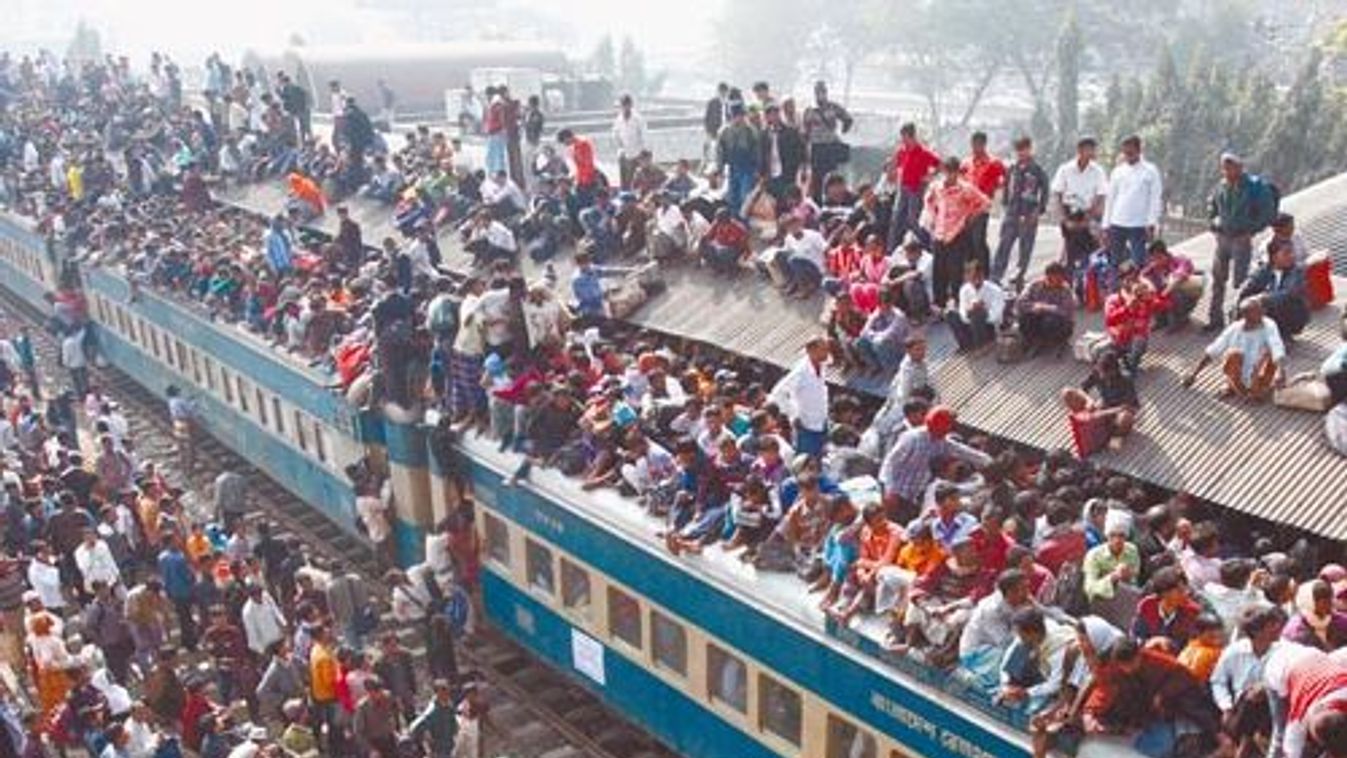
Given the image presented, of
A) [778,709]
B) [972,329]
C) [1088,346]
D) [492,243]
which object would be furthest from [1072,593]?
[492,243]

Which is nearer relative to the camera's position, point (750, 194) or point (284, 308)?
point (750, 194)

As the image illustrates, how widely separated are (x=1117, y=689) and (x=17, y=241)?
2663 cm

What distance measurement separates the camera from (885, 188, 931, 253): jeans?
1388 centimetres

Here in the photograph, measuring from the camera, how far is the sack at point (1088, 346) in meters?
11.4

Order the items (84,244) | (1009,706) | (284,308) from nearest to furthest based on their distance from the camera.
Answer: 1. (1009,706)
2. (284,308)
3. (84,244)

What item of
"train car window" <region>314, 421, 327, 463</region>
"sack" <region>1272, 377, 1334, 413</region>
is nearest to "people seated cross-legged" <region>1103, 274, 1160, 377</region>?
"sack" <region>1272, 377, 1334, 413</region>

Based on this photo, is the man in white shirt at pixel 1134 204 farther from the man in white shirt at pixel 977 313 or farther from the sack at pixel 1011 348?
the sack at pixel 1011 348

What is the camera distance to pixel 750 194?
16.3 meters

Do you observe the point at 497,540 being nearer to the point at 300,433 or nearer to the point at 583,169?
the point at 300,433

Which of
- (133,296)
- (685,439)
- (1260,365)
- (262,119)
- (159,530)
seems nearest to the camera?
(1260,365)

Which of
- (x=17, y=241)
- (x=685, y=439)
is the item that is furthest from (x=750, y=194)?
(x=17, y=241)

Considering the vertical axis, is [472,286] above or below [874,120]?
above

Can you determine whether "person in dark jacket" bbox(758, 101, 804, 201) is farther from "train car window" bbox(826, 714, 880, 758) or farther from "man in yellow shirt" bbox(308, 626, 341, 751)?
"train car window" bbox(826, 714, 880, 758)

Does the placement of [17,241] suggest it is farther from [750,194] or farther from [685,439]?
[685,439]
